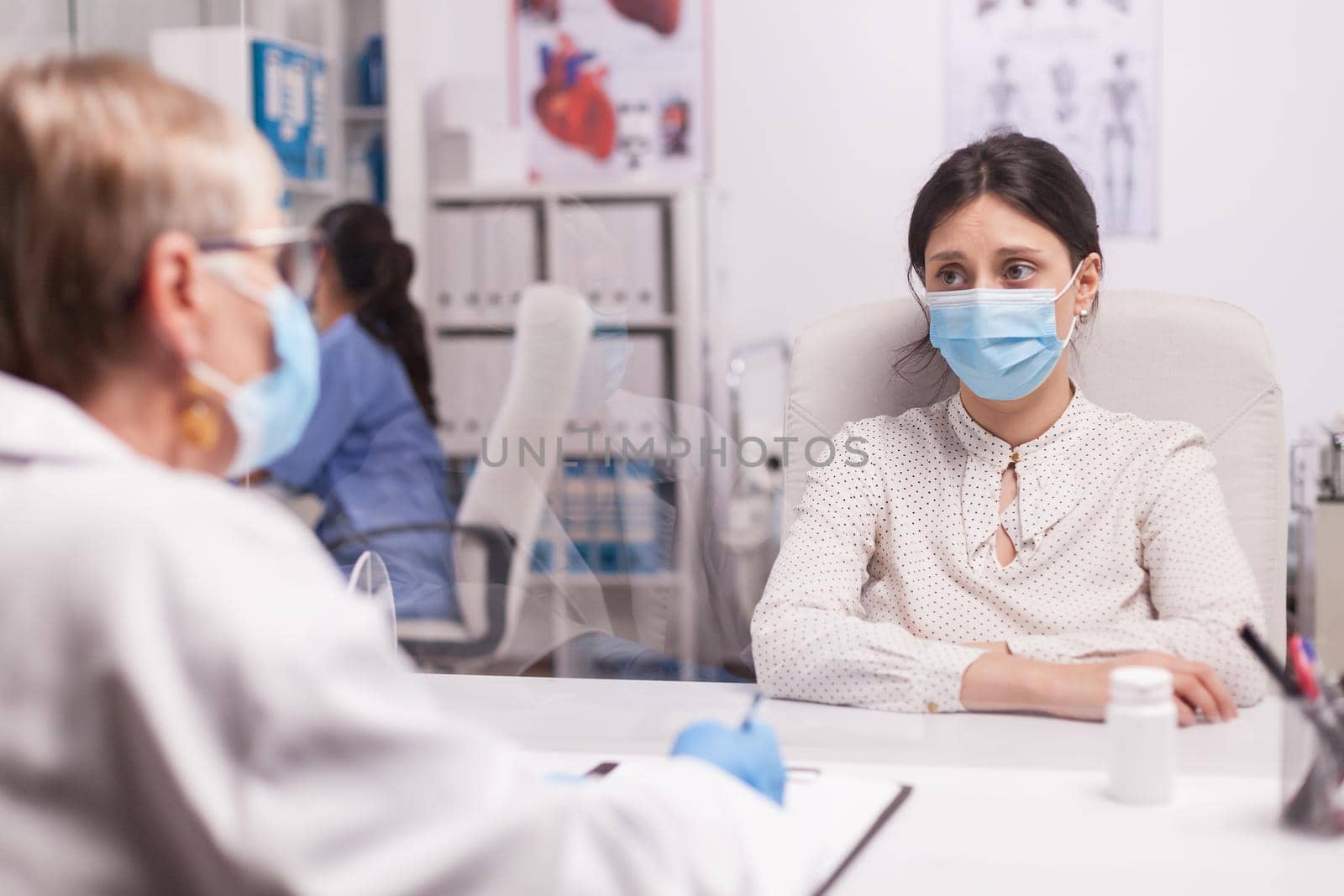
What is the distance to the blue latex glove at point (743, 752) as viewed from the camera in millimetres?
807

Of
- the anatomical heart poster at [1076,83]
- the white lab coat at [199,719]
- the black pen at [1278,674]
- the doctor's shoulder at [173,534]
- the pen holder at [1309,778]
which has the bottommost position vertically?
the pen holder at [1309,778]

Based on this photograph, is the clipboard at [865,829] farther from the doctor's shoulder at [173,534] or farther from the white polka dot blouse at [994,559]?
the doctor's shoulder at [173,534]

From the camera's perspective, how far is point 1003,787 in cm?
97

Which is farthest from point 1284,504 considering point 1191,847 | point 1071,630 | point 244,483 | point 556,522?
point 244,483

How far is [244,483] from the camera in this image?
271 cm

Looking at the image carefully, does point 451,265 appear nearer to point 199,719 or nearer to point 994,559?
point 994,559

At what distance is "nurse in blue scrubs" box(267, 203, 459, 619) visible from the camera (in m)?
2.59

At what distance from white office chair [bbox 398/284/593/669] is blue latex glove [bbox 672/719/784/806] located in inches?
72.1

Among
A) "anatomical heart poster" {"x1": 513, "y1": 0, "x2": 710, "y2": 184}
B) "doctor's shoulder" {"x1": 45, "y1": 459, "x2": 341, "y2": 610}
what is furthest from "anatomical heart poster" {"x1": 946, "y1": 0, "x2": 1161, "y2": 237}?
"doctor's shoulder" {"x1": 45, "y1": 459, "x2": 341, "y2": 610}

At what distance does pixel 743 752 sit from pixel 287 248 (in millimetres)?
418

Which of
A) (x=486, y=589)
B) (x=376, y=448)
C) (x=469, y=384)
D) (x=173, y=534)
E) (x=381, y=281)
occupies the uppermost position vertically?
(x=381, y=281)

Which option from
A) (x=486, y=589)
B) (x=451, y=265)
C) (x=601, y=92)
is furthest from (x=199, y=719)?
(x=601, y=92)

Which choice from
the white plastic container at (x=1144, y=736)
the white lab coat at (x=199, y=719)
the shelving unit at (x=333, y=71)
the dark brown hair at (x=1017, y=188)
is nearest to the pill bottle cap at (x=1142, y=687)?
the white plastic container at (x=1144, y=736)

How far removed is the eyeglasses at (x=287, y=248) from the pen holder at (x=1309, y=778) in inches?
27.7
